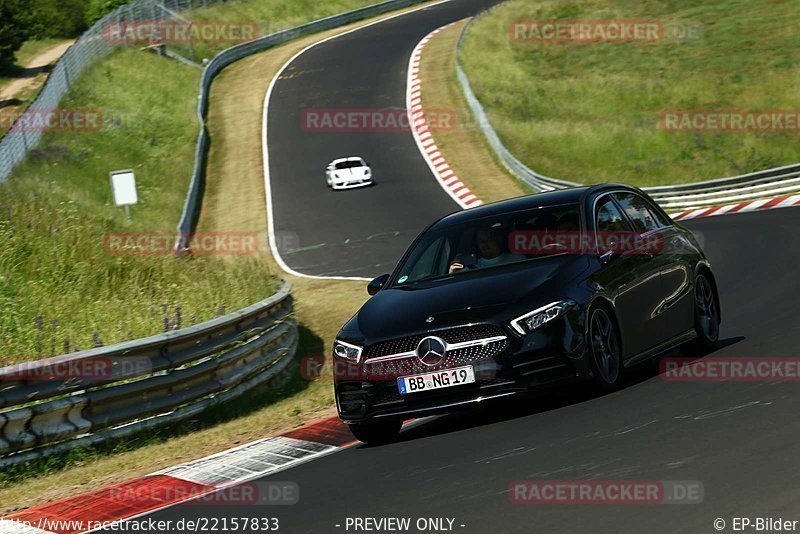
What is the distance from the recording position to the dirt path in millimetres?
48134

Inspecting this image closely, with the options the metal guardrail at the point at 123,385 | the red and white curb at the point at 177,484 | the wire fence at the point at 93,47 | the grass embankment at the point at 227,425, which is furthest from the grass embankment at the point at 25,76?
the red and white curb at the point at 177,484

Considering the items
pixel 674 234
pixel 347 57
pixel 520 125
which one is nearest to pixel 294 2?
pixel 347 57

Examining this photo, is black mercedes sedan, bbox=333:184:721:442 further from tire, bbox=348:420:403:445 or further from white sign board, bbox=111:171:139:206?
white sign board, bbox=111:171:139:206

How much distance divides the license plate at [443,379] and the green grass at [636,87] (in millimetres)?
28621

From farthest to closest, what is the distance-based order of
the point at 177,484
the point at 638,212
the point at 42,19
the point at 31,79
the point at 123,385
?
the point at 42,19, the point at 31,79, the point at 638,212, the point at 123,385, the point at 177,484

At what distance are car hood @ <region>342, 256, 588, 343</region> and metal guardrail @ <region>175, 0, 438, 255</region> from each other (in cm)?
1619

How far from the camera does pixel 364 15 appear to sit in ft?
222

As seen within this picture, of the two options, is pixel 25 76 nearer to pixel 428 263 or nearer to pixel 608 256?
pixel 428 263

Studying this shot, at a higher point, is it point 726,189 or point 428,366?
point 428,366

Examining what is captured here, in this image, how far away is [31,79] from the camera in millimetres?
51531

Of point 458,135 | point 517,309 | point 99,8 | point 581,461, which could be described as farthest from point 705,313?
point 99,8

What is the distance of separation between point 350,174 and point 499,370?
27772mm

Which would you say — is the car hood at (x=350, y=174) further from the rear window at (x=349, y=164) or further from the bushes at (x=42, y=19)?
the bushes at (x=42, y=19)

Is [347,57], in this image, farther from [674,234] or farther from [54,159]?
[674,234]
